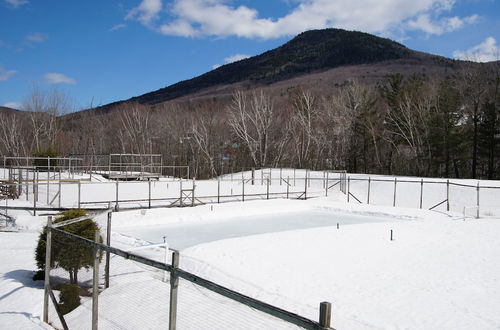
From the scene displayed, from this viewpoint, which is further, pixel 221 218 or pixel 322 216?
pixel 322 216

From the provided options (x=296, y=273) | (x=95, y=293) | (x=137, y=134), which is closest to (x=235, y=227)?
(x=296, y=273)

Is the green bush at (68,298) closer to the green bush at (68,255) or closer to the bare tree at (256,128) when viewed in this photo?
the green bush at (68,255)

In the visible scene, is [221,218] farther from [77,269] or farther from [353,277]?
[77,269]

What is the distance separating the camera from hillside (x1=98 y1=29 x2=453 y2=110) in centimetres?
13500

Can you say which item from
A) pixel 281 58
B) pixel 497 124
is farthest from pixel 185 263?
pixel 281 58

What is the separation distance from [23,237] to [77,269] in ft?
25.5

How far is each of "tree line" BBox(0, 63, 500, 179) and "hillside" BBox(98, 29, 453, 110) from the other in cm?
6497

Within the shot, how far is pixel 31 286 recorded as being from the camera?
8.14m

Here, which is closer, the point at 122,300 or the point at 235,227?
the point at 122,300

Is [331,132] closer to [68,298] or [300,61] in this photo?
[68,298]

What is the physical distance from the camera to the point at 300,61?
6093 inches

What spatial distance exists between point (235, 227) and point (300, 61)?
143 m

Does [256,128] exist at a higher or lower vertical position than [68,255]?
higher

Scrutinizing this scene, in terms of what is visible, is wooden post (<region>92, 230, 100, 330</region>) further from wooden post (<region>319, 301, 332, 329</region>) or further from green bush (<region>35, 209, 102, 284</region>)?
wooden post (<region>319, 301, 332, 329</region>)
